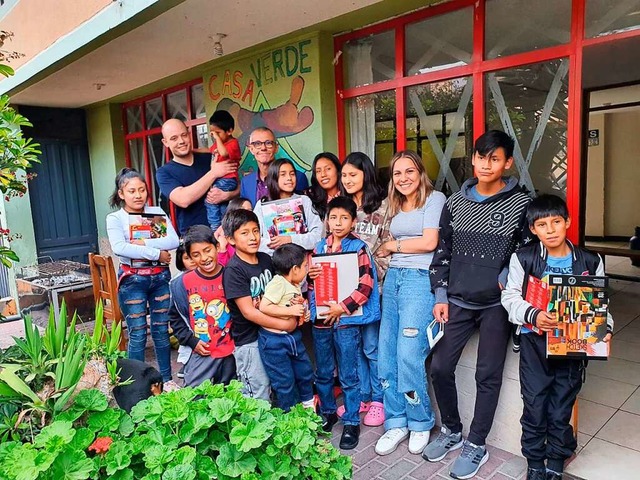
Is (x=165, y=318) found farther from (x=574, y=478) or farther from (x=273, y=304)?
(x=574, y=478)

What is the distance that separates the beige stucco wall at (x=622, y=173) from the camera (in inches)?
414

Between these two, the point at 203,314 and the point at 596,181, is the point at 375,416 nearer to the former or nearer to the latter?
the point at 203,314

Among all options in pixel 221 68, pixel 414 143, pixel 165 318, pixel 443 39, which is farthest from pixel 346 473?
pixel 221 68

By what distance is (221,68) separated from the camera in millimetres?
5090

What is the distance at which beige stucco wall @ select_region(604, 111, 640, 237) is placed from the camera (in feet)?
34.5

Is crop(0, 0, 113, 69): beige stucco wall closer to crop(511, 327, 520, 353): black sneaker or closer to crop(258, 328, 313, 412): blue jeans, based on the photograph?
crop(258, 328, 313, 412): blue jeans

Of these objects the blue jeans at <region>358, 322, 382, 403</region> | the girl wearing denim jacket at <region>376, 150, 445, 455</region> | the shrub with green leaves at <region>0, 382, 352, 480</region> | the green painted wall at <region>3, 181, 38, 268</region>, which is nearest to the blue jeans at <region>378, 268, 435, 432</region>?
the girl wearing denim jacket at <region>376, 150, 445, 455</region>

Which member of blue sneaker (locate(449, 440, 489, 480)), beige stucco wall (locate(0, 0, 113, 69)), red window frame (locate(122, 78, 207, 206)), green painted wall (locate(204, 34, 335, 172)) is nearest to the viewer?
blue sneaker (locate(449, 440, 489, 480))

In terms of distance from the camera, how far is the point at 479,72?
11.1 feet

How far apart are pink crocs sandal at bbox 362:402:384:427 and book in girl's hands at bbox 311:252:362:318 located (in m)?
0.73

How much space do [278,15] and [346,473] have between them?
10.5 ft

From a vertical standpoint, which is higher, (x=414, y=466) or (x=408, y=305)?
(x=408, y=305)

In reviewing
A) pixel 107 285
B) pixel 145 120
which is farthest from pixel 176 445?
pixel 145 120

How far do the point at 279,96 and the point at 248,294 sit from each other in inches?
93.3
